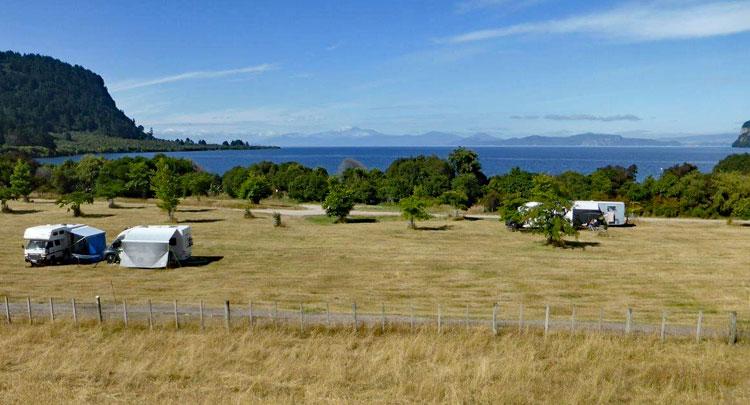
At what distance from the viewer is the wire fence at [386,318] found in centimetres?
2161

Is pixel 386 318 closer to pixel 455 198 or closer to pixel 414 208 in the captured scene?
pixel 414 208

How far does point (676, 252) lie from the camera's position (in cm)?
4466

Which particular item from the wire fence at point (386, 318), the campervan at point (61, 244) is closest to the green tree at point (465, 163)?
the campervan at point (61, 244)

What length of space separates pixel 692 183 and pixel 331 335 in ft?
239

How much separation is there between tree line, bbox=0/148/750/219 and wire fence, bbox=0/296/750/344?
74.8 feet

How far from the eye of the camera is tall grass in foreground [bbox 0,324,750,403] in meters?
15.6

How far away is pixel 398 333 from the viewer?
845 inches

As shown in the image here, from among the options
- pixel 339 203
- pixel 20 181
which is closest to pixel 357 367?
pixel 339 203

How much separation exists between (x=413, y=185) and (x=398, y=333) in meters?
76.1

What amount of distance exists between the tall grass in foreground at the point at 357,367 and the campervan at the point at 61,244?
58.6 feet

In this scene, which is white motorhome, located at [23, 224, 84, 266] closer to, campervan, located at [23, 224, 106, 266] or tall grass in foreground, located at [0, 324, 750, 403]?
campervan, located at [23, 224, 106, 266]

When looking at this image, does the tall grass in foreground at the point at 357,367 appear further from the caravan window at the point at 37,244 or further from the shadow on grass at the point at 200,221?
the shadow on grass at the point at 200,221

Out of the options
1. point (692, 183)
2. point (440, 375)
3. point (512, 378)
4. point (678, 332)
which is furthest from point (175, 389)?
point (692, 183)

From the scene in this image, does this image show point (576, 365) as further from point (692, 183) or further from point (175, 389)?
point (692, 183)
